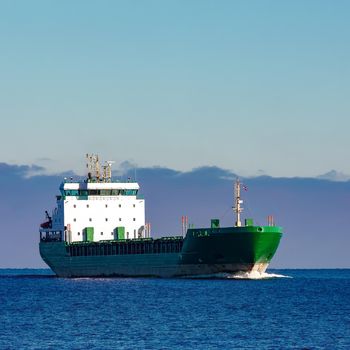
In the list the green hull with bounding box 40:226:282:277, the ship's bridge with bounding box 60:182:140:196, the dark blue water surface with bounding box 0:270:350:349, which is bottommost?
the dark blue water surface with bounding box 0:270:350:349

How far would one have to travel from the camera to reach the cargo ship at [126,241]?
105 metres

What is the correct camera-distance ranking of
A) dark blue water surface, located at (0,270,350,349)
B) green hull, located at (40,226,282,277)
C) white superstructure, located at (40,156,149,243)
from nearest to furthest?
1. dark blue water surface, located at (0,270,350,349)
2. green hull, located at (40,226,282,277)
3. white superstructure, located at (40,156,149,243)

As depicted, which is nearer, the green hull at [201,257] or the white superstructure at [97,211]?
the green hull at [201,257]

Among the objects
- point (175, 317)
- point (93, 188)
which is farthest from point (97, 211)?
point (175, 317)

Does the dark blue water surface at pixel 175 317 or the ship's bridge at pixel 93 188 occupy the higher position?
the ship's bridge at pixel 93 188

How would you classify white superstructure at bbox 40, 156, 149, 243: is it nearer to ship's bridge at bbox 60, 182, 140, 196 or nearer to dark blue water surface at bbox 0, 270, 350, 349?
ship's bridge at bbox 60, 182, 140, 196

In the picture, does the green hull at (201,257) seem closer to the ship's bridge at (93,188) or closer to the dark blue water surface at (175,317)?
the dark blue water surface at (175,317)

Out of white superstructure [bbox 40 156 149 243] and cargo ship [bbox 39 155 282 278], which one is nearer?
cargo ship [bbox 39 155 282 278]

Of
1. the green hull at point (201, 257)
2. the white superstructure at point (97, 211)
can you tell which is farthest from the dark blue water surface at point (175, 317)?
the white superstructure at point (97, 211)

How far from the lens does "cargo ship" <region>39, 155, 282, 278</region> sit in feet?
343

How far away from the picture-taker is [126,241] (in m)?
117

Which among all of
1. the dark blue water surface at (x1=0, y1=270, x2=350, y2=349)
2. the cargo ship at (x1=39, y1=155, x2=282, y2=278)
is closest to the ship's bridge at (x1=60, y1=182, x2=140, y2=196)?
the cargo ship at (x1=39, y1=155, x2=282, y2=278)

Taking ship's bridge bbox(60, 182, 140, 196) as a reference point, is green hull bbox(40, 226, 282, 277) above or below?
below

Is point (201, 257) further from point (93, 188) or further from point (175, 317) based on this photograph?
point (175, 317)
